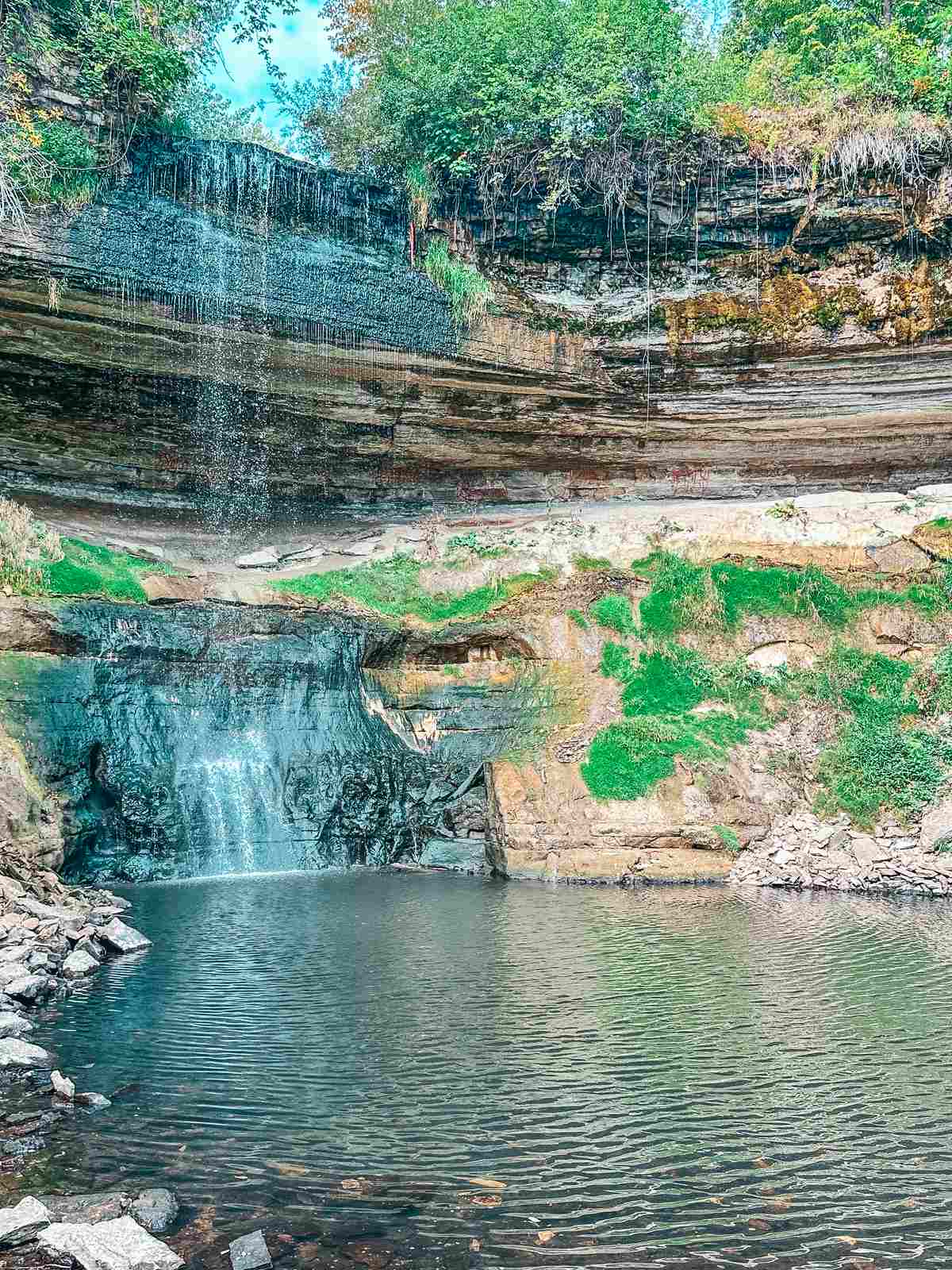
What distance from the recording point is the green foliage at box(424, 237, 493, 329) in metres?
18.9

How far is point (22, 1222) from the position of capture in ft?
13.1

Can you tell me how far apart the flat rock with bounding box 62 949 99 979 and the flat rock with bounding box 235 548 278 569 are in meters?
13.6

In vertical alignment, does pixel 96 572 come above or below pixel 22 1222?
above

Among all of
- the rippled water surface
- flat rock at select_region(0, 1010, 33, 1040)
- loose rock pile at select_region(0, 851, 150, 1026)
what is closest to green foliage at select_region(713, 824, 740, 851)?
the rippled water surface

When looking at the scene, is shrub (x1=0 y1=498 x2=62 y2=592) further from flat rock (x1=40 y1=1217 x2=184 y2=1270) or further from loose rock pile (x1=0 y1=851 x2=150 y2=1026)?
flat rock (x1=40 y1=1217 x2=184 y2=1270)

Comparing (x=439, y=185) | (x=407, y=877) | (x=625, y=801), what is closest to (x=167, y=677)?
(x=407, y=877)

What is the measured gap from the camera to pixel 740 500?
22.7 m

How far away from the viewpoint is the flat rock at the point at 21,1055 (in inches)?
243

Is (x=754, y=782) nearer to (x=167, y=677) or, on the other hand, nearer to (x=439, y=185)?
(x=167, y=677)

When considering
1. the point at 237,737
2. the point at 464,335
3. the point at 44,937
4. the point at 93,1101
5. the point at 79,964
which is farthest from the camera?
the point at 464,335

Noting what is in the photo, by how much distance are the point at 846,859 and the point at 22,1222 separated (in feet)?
42.4

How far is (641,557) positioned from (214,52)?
13.6 m

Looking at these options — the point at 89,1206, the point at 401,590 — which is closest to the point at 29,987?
the point at 89,1206

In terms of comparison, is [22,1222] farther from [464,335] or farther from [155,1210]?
[464,335]
